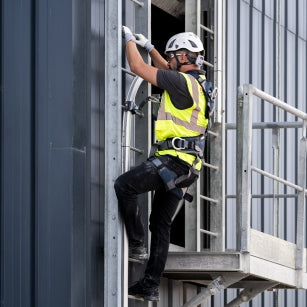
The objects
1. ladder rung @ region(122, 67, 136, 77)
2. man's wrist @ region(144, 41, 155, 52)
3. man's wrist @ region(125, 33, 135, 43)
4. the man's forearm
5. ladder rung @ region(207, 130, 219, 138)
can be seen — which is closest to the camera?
man's wrist @ region(125, 33, 135, 43)

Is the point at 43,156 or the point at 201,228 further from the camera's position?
the point at 201,228

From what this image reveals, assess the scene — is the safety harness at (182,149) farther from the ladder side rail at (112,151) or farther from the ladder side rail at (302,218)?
the ladder side rail at (302,218)

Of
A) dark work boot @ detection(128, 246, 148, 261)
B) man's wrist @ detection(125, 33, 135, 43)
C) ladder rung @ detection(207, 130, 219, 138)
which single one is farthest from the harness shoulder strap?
dark work boot @ detection(128, 246, 148, 261)

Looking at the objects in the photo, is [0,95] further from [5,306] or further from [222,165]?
[222,165]

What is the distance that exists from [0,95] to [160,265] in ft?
7.24

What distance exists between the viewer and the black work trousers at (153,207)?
1291 centimetres

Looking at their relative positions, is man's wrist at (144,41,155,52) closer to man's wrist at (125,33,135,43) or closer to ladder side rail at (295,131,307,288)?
man's wrist at (125,33,135,43)

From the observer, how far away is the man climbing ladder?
13.0 m

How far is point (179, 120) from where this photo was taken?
13.2 metres

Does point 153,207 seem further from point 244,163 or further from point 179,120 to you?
point 244,163

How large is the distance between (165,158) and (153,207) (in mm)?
566

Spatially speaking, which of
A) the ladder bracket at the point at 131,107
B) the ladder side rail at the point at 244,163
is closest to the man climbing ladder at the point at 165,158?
the ladder bracket at the point at 131,107

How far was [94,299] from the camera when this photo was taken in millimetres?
12914

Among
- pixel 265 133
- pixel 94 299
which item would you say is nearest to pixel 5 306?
pixel 94 299
